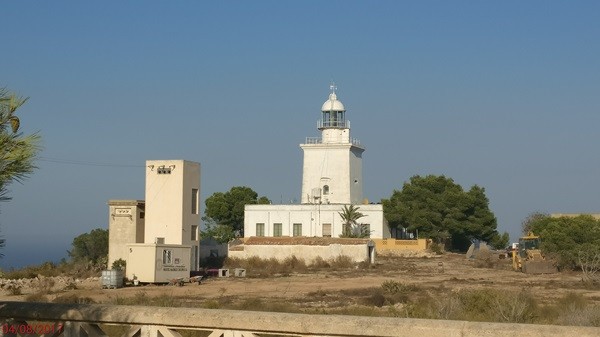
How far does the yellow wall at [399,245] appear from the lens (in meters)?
60.8

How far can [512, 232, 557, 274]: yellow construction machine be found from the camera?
4484 centimetres

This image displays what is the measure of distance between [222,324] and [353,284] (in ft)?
102

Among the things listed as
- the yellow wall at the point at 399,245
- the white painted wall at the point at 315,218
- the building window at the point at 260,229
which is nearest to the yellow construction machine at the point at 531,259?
the yellow wall at the point at 399,245

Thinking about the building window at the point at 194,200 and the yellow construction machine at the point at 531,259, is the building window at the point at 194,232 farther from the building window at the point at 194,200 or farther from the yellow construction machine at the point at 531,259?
the yellow construction machine at the point at 531,259

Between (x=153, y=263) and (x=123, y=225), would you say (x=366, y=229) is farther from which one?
(x=153, y=263)

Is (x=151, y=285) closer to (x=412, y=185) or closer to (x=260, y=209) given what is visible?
(x=260, y=209)

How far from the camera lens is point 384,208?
67312 mm

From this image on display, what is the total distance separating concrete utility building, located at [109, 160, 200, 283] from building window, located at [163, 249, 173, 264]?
1186 mm

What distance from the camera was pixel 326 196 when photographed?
6581 cm

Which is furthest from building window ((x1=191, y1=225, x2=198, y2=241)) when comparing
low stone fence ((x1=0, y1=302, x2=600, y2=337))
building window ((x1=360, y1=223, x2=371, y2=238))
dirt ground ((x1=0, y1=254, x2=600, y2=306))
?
low stone fence ((x1=0, y1=302, x2=600, y2=337))

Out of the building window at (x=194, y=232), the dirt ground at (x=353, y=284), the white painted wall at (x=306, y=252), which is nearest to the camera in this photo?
the dirt ground at (x=353, y=284)

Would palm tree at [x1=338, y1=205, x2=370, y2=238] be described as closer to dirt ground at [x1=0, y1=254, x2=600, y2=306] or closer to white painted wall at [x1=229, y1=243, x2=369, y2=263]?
white painted wall at [x1=229, y1=243, x2=369, y2=263]

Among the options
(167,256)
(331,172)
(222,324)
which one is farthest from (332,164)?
(222,324)

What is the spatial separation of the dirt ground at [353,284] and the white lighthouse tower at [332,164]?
1450 cm
